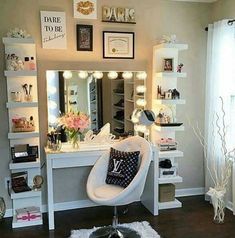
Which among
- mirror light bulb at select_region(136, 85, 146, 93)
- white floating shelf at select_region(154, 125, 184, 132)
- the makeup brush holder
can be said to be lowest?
white floating shelf at select_region(154, 125, 184, 132)

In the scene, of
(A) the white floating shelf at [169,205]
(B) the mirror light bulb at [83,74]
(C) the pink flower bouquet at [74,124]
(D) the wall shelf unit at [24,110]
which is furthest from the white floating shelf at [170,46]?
(A) the white floating shelf at [169,205]

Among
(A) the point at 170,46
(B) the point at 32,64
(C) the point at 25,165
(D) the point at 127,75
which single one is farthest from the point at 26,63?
(A) the point at 170,46

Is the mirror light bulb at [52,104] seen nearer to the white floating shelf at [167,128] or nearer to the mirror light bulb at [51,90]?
the mirror light bulb at [51,90]

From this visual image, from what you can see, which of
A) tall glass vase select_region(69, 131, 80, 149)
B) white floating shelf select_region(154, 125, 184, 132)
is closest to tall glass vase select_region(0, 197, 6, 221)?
tall glass vase select_region(69, 131, 80, 149)

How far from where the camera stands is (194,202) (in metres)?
A: 3.95

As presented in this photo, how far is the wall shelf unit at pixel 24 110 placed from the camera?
3221 millimetres

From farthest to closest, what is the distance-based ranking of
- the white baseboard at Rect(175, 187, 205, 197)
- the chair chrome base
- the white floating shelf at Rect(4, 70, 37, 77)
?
the white baseboard at Rect(175, 187, 205, 197) → the white floating shelf at Rect(4, 70, 37, 77) → the chair chrome base

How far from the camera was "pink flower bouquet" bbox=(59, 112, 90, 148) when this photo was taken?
339 cm

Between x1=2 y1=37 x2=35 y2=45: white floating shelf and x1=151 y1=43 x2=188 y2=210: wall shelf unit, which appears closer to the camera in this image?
x1=2 y1=37 x2=35 y2=45: white floating shelf

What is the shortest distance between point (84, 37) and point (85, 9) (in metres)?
0.33

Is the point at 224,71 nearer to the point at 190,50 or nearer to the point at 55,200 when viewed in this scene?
the point at 190,50

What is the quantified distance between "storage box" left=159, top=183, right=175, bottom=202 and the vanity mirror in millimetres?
815

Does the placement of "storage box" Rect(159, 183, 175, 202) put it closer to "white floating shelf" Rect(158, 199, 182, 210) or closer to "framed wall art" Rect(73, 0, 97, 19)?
"white floating shelf" Rect(158, 199, 182, 210)

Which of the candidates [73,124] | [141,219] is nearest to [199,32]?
[73,124]
